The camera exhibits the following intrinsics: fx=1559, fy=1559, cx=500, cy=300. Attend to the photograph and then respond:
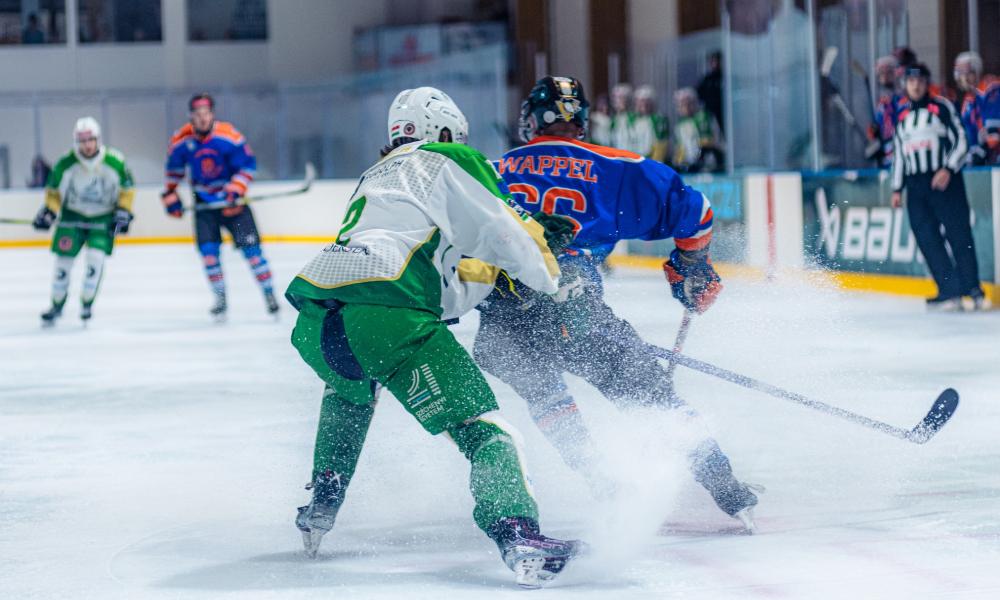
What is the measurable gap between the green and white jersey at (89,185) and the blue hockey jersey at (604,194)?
600cm

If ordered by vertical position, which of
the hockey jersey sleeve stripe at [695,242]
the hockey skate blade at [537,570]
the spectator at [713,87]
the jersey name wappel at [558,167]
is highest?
the spectator at [713,87]

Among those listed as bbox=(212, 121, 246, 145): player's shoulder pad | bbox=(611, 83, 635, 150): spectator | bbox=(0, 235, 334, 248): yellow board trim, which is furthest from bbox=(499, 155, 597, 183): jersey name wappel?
bbox=(0, 235, 334, 248): yellow board trim

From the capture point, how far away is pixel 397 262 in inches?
112

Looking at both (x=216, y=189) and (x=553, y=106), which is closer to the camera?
(x=553, y=106)

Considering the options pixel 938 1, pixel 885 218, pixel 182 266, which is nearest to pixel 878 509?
pixel 885 218

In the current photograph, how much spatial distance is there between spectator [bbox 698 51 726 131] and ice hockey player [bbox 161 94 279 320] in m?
5.64

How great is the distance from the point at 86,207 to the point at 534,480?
5.77 metres

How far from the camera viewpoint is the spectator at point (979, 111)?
9492mm

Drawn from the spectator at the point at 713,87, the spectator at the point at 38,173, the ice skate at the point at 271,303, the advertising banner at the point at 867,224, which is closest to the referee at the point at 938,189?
the advertising banner at the point at 867,224

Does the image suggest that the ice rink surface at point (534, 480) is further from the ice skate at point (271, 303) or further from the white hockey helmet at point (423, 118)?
the ice skate at point (271, 303)

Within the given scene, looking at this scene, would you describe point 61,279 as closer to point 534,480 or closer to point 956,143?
point 956,143

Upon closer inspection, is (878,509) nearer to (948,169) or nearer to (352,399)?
(352,399)

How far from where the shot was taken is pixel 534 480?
390 centimetres

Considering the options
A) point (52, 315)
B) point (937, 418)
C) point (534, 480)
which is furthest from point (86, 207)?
point (937, 418)
